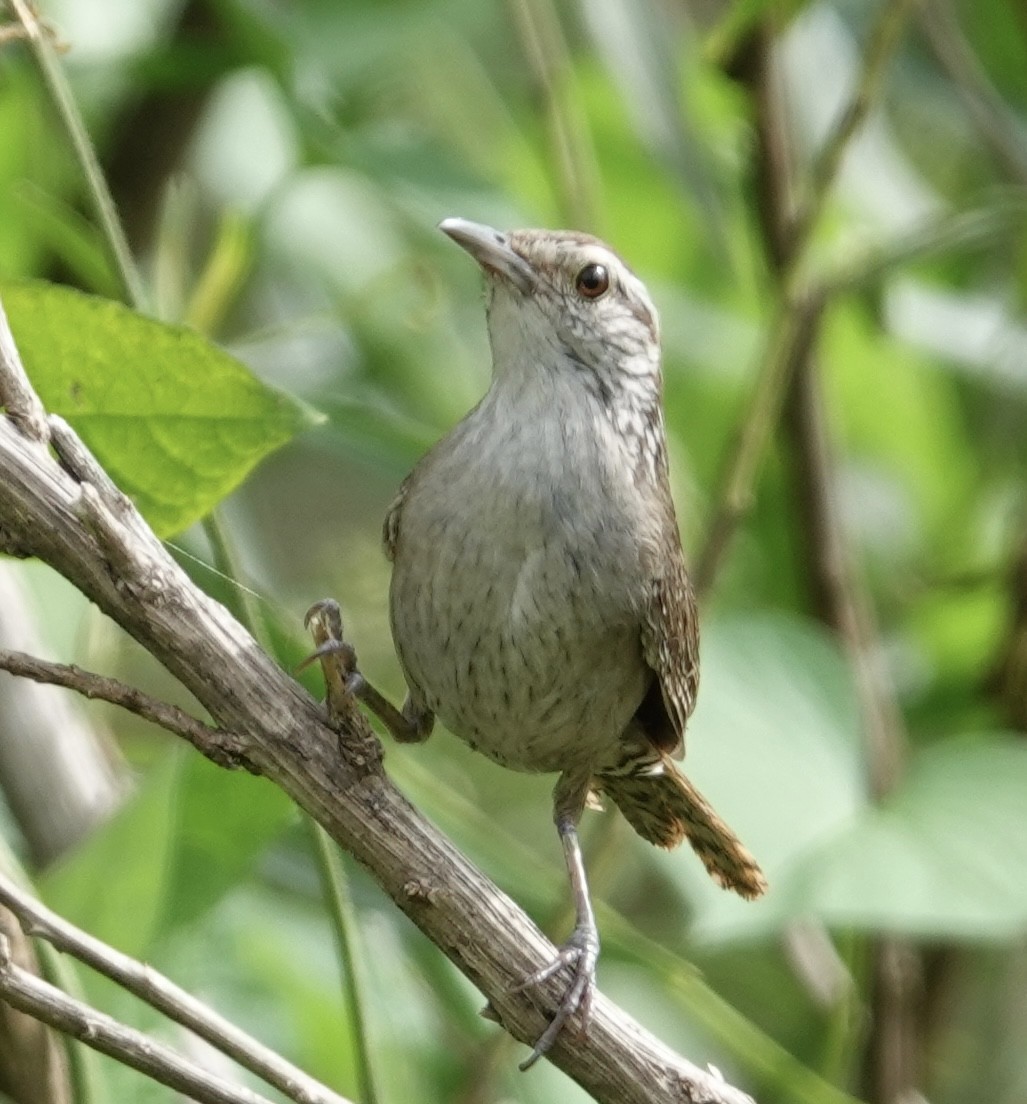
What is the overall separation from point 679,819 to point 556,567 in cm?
67

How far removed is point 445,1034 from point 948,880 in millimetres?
1125

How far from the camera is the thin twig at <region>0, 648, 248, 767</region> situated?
5.75 ft

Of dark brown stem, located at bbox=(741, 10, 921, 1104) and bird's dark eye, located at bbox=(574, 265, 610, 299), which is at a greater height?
dark brown stem, located at bbox=(741, 10, 921, 1104)

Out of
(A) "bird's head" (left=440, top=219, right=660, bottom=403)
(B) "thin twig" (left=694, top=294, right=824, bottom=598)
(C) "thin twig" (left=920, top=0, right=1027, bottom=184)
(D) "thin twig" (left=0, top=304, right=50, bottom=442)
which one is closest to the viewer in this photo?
(D) "thin twig" (left=0, top=304, right=50, bottom=442)

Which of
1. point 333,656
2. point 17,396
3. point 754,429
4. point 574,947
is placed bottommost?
point 17,396

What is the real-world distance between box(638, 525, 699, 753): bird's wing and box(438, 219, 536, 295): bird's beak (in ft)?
1.48

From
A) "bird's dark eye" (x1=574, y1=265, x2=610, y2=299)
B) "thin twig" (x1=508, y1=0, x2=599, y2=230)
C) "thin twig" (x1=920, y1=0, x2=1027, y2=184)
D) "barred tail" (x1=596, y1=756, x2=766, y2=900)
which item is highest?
"thin twig" (x1=920, y1=0, x2=1027, y2=184)

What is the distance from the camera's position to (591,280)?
3.03 metres

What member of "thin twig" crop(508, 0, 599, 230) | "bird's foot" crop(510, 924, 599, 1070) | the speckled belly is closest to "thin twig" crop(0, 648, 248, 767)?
"bird's foot" crop(510, 924, 599, 1070)

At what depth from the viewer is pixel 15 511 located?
5.68 ft

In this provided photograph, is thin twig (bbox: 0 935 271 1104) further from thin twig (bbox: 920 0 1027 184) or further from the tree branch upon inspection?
thin twig (bbox: 920 0 1027 184)

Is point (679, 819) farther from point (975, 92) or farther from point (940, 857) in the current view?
point (975, 92)

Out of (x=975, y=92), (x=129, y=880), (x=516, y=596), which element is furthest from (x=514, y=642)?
(x=975, y=92)

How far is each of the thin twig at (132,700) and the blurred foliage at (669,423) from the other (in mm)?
246
